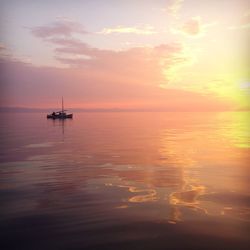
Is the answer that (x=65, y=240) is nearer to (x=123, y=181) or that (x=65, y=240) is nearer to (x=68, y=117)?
(x=123, y=181)

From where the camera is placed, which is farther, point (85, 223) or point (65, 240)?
point (85, 223)

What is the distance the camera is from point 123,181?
16.9 m

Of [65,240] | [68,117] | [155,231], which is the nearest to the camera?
[65,240]

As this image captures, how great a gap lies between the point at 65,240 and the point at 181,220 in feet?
12.9

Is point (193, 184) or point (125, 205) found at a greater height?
point (125, 205)

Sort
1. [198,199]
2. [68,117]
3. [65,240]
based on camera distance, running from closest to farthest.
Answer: [65,240], [198,199], [68,117]

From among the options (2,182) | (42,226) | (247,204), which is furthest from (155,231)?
(2,182)

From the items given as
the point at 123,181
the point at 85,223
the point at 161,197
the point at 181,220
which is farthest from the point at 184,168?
the point at 85,223

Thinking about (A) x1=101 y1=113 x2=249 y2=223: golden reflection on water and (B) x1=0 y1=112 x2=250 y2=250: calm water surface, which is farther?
(A) x1=101 y1=113 x2=249 y2=223: golden reflection on water

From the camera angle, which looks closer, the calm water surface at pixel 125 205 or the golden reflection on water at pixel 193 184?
the calm water surface at pixel 125 205

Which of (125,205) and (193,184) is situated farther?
(193,184)

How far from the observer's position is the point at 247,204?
1233 cm

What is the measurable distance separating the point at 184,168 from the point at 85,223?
11.9 meters

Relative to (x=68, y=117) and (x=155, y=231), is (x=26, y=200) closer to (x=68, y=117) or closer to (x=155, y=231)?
(x=155, y=231)
